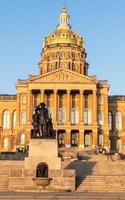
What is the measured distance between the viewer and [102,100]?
8488 cm

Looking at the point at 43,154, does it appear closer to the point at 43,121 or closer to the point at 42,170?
the point at 42,170

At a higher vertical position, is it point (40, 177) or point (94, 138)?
point (94, 138)

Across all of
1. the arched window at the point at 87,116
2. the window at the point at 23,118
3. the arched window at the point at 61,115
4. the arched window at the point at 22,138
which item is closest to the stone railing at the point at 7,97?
the window at the point at 23,118

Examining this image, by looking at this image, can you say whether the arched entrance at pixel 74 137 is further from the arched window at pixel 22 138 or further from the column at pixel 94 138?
the arched window at pixel 22 138

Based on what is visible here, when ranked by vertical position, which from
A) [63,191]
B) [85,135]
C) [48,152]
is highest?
[85,135]

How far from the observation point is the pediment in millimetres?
82438

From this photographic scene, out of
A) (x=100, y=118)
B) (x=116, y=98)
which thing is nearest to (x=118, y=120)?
(x=116, y=98)

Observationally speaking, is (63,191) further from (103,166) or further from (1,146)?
(1,146)

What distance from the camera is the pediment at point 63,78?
82.4m

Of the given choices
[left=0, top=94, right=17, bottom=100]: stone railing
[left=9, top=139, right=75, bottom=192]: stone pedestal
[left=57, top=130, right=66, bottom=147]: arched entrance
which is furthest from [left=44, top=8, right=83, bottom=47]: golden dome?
[left=9, top=139, right=75, bottom=192]: stone pedestal

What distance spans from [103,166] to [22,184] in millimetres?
13720

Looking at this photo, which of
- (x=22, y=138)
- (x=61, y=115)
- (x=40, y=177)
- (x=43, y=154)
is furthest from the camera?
(x=22, y=138)

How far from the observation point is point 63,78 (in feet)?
273

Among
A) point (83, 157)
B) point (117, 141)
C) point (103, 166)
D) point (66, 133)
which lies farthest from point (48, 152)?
point (117, 141)
